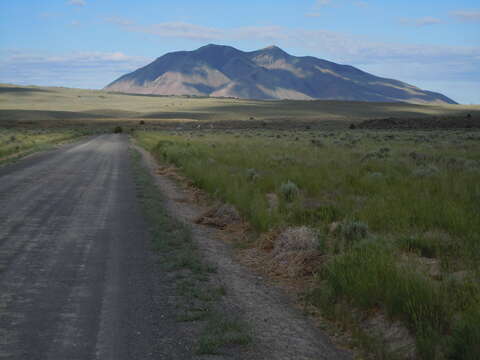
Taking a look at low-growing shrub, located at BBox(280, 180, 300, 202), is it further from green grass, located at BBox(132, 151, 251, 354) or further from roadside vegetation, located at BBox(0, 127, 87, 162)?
roadside vegetation, located at BBox(0, 127, 87, 162)

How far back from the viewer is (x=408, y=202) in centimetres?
1153

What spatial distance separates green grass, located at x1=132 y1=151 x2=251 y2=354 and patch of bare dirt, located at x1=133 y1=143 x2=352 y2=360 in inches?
7.2

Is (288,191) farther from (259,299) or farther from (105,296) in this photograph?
(105,296)

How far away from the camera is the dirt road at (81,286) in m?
5.47

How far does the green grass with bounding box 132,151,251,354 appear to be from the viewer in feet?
18.8

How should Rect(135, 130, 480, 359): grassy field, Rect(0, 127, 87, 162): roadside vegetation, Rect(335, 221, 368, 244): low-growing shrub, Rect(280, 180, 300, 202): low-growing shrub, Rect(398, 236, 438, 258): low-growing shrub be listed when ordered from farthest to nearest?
Rect(0, 127, 87, 162): roadside vegetation, Rect(280, 180, 300, 202): low-growing shrub, Rect(335, 221, 368, 244): low-growing shrub, Rect(398, 236, 438, 258): low-growing shrub, Rect(135, 130, 480, 359): grassy field

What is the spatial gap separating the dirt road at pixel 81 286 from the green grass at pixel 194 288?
19 cm

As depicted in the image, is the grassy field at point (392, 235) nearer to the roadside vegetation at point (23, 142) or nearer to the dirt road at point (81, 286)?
the dirt road at point (81, 286)

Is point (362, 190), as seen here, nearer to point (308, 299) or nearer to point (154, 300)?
point (308, 299)

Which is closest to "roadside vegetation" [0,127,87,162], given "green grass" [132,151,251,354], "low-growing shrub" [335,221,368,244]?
"green grass" [132,151,251,354]

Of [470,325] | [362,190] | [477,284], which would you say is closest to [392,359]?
Answer: [470,325]

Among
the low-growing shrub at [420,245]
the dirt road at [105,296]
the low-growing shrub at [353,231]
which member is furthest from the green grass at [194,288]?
the low-growing shrub at [420,245]

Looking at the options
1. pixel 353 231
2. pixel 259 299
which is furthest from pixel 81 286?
pixel 353 231

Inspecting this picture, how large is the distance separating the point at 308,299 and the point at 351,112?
526 feet
